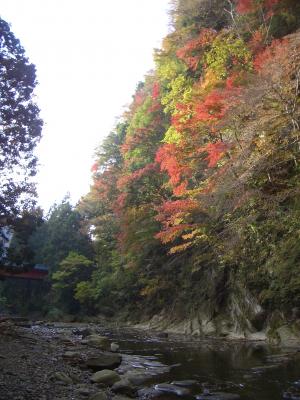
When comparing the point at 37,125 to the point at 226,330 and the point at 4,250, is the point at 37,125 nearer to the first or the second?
the point at 4,250

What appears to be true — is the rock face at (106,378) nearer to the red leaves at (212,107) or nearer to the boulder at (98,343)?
the boulder at (98,343)

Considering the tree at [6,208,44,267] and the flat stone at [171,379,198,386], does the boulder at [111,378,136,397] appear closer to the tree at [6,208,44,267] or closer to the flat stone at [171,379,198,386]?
the flat stone at [171,379,198,386]

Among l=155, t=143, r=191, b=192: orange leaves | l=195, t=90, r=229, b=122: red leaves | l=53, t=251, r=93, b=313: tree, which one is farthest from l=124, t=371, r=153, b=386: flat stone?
l=53, t=251, r=93, b=313: tree

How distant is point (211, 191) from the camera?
495 inches

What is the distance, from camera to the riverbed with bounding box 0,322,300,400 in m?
5.75

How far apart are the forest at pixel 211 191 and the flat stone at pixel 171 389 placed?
5447 millimetres

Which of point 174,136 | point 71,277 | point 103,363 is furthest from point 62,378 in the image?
point 71,277

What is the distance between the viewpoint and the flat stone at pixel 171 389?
642 cm

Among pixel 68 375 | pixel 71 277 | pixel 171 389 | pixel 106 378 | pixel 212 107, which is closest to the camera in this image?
pixel 171 389

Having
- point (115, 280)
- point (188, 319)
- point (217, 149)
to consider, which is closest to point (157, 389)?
point (217, 149)

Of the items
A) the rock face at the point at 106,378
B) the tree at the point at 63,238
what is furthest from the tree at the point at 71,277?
the rock face at the point at 106,378

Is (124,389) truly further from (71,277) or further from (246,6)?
(71,277)

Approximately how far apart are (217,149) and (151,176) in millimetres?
9827

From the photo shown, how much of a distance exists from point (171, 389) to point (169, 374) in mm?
1617
